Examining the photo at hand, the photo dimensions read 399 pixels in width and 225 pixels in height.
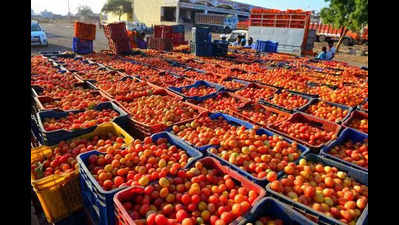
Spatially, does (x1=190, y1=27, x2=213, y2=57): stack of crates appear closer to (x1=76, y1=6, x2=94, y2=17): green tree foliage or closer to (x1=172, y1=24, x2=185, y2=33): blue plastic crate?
(x1=172, y1=24, x2=185, y2=33): blue plastic crate

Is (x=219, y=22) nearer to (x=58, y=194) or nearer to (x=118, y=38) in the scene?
(x=118, y=38)

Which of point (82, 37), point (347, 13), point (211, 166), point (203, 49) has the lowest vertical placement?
point (211, 166)

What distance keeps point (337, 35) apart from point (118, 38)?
32265 mm

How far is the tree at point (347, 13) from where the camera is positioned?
18734mm

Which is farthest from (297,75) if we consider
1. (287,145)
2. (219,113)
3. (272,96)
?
(287,145)

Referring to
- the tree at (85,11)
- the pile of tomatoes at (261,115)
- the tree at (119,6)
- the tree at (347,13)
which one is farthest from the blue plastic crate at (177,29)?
the tree at (85,11)

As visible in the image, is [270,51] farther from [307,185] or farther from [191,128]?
[307,185]

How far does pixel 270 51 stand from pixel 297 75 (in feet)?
26.8

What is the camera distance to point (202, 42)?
12.9 metres

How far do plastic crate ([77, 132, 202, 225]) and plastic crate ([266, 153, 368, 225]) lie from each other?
1088 mm

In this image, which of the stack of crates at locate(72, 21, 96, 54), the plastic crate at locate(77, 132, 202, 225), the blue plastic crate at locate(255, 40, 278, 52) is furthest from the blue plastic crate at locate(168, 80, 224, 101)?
the blue plastic crate at locate(255, 40, 278, 52)

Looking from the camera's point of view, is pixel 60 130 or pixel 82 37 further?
pixel 82 37

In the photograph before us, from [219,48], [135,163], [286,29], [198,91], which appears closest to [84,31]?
[219,48]
